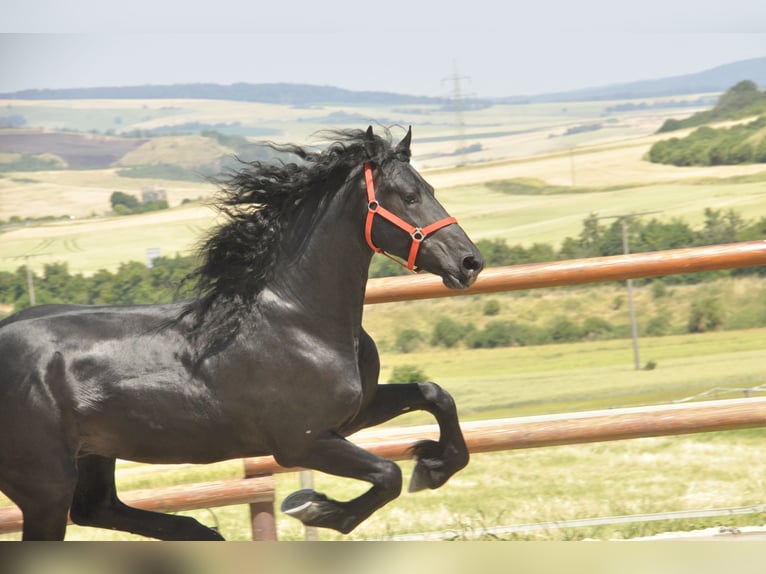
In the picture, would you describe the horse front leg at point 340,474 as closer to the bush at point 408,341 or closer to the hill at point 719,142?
the bush at point 408,341

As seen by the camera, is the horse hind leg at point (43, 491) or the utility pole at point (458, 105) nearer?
the horse hind leg at point (43, 491)

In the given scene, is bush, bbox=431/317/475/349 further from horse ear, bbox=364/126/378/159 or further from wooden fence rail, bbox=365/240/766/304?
horse ear, bbox=364/126/378/159

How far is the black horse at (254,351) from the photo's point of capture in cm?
352

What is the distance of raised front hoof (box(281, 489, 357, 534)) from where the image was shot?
11.9ft

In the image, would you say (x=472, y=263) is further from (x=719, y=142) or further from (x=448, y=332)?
(x=719, y=142)

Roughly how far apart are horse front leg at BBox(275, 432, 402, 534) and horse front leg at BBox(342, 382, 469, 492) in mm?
243

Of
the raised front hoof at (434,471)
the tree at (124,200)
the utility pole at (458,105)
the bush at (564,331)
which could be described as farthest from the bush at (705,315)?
the utility pole at (458,105)

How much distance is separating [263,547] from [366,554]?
0.31ft

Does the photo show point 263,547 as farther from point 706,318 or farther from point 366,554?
point 706,318

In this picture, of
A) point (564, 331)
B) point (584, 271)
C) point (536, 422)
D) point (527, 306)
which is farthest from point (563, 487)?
point (527, 306)

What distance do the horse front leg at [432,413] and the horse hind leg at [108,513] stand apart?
761 mm

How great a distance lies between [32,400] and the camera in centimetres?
350

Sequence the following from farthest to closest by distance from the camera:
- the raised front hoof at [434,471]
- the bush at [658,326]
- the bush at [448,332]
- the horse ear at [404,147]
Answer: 1. the bush at [448,332]
2. the bush at [658,326]
3. the raised front hoof at [434,471]
4. the horse ear at [404,147]

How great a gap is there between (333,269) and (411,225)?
343 mm
